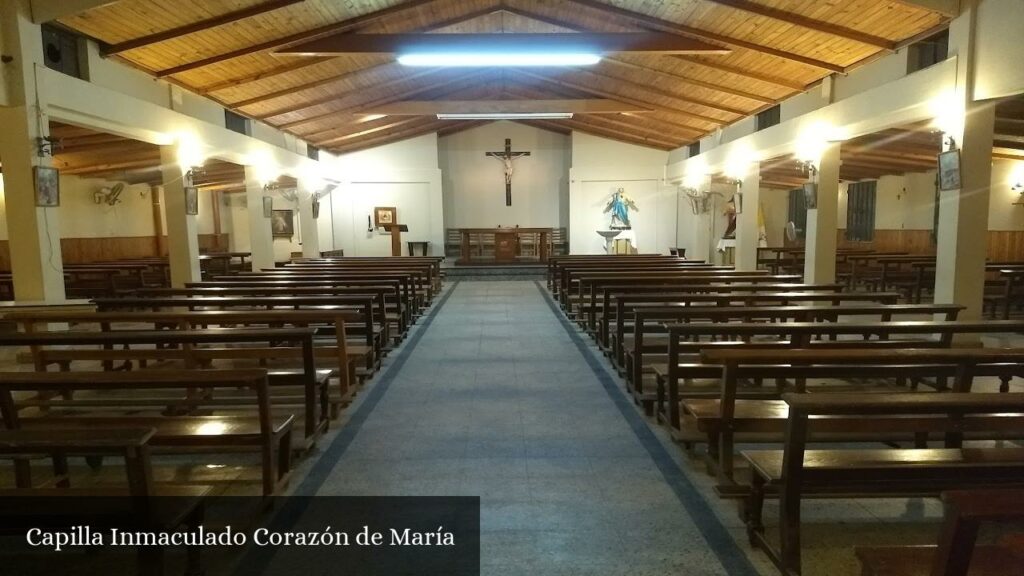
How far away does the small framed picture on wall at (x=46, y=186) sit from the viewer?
5.63 m

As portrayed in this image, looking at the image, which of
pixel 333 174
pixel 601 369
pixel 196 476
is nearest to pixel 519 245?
pixel 333 174

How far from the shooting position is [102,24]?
6.43 meters

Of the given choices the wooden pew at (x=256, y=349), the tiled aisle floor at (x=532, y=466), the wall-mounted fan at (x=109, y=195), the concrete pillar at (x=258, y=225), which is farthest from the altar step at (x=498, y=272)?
the wooden pew at (x=256, y=349)

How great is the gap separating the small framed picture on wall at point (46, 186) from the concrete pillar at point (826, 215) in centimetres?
909

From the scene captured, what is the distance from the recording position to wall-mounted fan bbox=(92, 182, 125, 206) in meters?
13.1

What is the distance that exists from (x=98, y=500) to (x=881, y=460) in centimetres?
278

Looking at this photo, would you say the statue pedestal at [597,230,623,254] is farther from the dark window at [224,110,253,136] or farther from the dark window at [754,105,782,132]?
the dark window at [224,110,253,136]

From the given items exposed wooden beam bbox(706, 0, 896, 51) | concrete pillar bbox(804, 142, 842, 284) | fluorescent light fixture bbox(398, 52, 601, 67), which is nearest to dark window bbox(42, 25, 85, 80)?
fluorescent light fixture bbox(398, 52, 601, 67)

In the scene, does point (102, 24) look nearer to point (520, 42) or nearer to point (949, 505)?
point (520, 42)

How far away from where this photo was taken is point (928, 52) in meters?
6.39

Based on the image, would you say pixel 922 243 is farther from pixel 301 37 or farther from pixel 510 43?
pixel 301 37

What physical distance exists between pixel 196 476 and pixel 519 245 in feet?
44.7

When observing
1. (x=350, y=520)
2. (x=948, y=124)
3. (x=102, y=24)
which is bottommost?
(x=350, y=520)

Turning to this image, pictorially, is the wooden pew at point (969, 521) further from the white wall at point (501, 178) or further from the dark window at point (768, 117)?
the white wall at point (501, 178)
